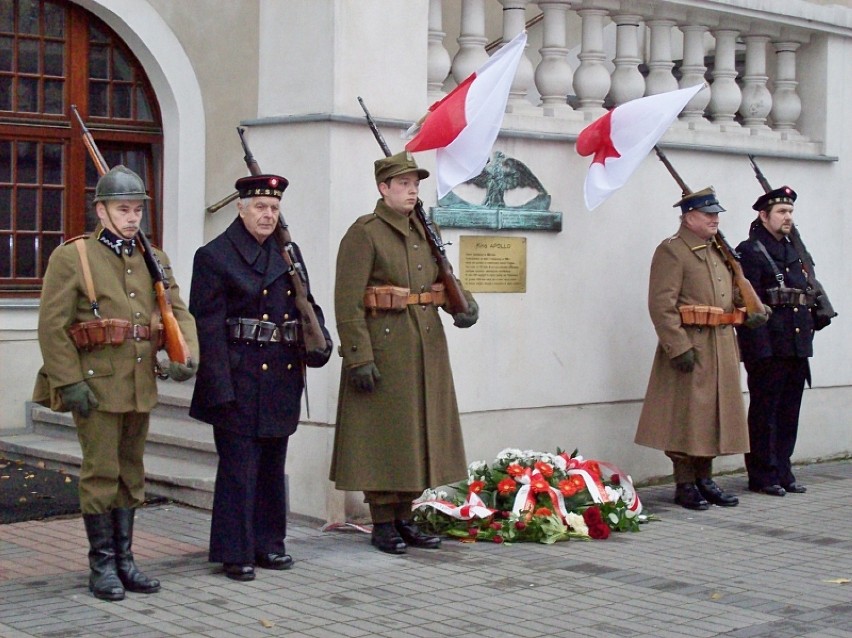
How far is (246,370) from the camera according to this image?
7.13m

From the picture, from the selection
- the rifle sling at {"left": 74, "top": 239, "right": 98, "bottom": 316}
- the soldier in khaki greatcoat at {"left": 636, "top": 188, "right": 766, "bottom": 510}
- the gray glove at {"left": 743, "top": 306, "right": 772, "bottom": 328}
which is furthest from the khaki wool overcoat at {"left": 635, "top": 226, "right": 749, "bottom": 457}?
the rifle sling at {"left": 74, "top": 239, "right": 98, "bottom": 316}

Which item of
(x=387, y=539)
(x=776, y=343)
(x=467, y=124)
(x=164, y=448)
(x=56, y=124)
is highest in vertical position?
(x=56, y=124)

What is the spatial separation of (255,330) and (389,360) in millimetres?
903

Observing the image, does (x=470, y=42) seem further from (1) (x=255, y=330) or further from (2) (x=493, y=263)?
(1) (x=255, y=330)

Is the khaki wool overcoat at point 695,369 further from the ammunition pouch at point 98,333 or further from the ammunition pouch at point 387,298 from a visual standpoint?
the ammunition pouch at point 98,333

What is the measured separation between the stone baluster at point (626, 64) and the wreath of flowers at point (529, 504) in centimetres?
282

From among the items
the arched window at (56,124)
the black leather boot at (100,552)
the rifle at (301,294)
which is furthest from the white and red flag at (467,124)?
the arched window at (56,124)

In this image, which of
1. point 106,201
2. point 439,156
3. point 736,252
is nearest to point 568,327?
point 736,252

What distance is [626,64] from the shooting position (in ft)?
33.6

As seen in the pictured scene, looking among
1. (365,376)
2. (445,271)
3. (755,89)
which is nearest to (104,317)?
(365,376)

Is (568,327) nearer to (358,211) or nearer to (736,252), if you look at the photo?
(736,252)

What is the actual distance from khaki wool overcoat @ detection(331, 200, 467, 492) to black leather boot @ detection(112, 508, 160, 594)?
4.38ft

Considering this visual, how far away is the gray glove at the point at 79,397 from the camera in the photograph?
6.47 m

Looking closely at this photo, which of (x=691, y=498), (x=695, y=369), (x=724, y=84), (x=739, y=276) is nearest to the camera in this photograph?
(x=695, y=369)
